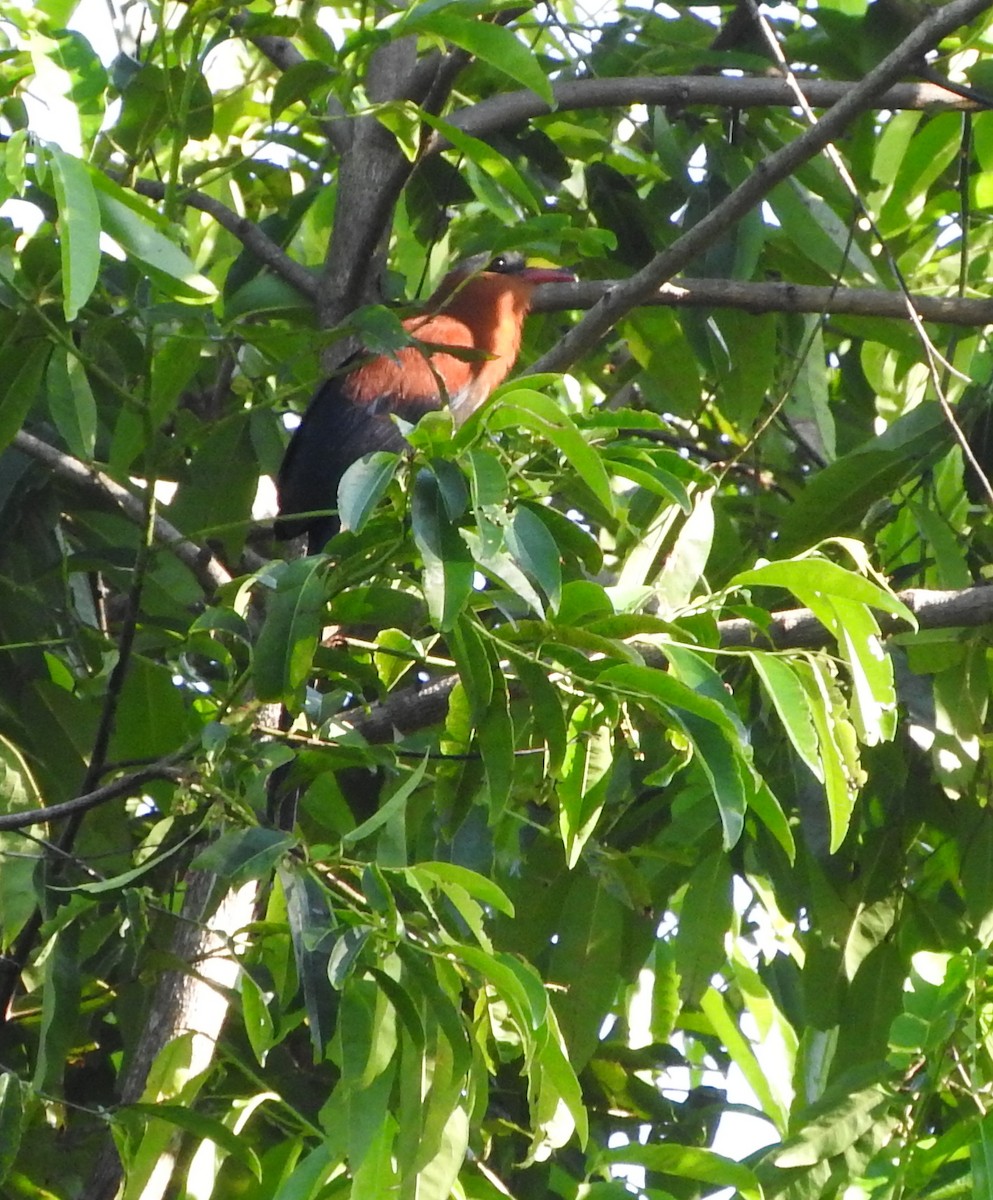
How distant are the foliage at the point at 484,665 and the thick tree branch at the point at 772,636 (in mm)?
11

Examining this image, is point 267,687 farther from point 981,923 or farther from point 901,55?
point 981,923

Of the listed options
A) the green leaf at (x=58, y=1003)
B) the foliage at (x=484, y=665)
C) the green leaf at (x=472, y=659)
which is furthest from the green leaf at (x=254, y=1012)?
the green leaf at (x=472, y=659)

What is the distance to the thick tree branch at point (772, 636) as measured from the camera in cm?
211

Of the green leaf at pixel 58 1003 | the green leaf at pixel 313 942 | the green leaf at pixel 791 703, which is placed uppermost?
the green leaf at pixel 791 703

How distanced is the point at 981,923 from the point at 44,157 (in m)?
1.96

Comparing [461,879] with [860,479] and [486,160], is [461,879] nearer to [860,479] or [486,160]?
[486,160]

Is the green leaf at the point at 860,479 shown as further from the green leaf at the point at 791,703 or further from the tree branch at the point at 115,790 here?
the tree branch at the point at 115,790

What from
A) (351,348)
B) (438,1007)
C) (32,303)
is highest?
(351,348)

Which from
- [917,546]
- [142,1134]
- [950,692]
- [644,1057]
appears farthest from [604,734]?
[917,546]

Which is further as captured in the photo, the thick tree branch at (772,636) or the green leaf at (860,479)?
the green leaf at (860,479)

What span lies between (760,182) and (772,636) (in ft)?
2.33

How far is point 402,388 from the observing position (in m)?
4.05

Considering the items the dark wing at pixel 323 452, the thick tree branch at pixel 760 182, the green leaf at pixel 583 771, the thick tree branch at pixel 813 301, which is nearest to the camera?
the green leaf at pixel 583 771

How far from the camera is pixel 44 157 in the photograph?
1662mm
